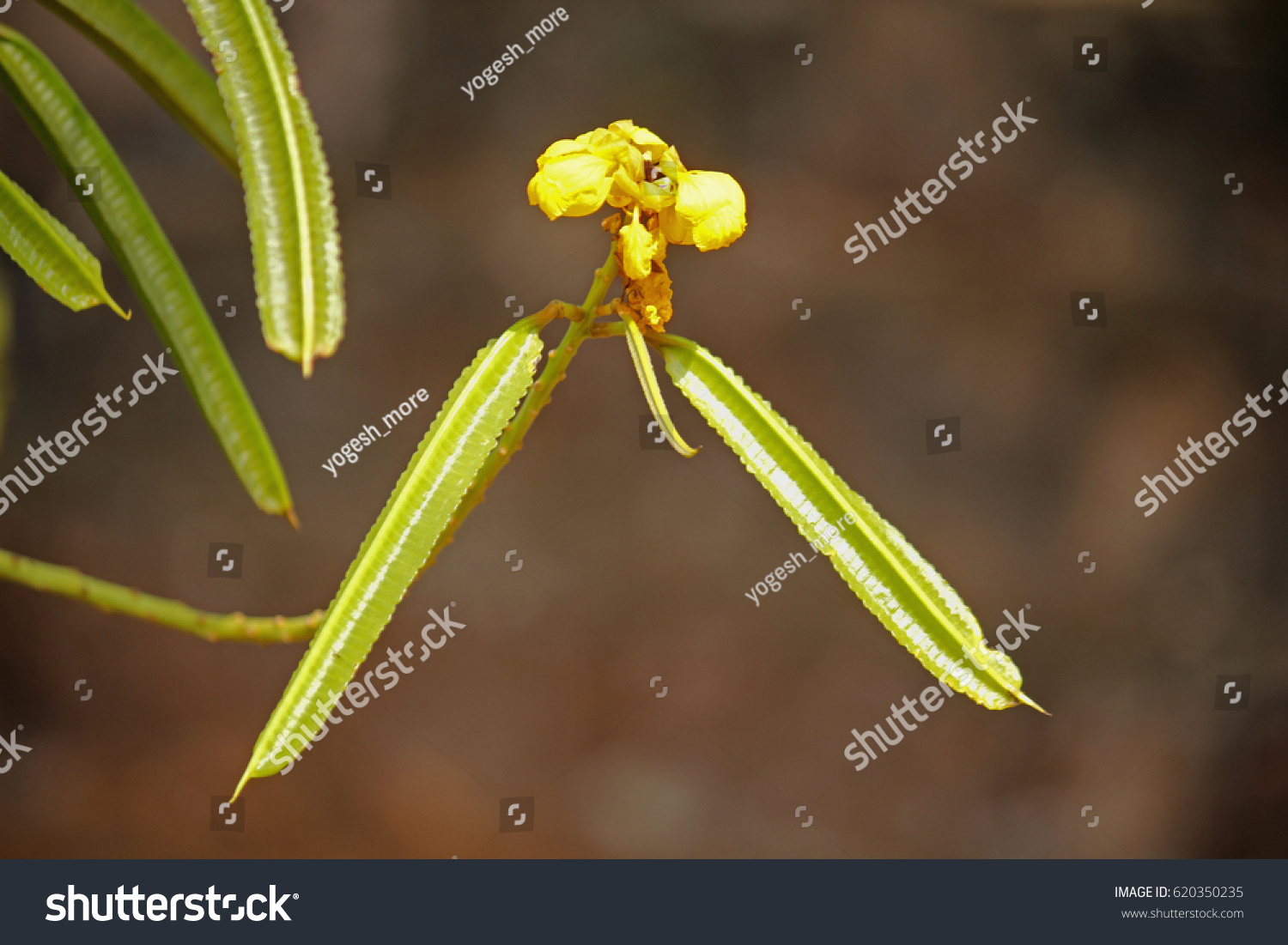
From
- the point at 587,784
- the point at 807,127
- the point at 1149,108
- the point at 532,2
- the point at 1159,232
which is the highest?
the point at 532,2

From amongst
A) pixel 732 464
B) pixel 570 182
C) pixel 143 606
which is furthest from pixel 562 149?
pixel 732 464

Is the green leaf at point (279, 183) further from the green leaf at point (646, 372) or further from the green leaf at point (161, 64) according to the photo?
the green leaf at point (646, 372)

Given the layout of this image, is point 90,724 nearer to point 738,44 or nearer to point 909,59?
point 738,44

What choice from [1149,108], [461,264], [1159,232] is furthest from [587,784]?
[1149,108]

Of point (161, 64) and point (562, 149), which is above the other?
point (161, 64)

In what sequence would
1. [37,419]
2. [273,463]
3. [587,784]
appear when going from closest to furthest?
[273,463] → [37,419] → [587,784]

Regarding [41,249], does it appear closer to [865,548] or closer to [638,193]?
[638,193]
